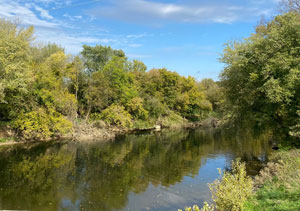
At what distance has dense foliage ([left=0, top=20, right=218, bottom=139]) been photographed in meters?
28.0

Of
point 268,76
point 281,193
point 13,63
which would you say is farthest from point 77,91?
point 281,193

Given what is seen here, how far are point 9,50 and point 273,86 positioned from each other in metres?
25.8

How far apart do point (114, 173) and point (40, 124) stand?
1670cm

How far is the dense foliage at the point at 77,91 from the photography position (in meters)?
28.0

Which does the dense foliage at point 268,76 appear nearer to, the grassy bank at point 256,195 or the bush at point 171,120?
the grassy bank at point 256,195

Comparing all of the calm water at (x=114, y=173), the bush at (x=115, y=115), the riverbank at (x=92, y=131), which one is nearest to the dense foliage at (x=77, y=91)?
the bush at (x=115, y=115)

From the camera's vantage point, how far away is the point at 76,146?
29.7 metres

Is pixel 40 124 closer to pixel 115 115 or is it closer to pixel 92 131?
pixel 92 131

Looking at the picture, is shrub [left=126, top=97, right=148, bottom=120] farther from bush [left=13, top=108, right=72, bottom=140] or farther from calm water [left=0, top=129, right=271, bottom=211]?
calm water [left=0, top=129, right=271, bottom=211]

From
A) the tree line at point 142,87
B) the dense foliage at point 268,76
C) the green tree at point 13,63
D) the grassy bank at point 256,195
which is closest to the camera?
the grassy bank at point 256,195

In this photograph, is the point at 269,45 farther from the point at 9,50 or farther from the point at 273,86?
the point at 9,50

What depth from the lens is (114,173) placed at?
755 inches

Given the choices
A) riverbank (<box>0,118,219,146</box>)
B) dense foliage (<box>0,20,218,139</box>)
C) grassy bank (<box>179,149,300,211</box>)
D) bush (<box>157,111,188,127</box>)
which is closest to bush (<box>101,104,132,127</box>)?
dense foliage (<box>0,20,218,139</box>)

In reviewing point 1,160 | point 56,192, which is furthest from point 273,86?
point 1,160
